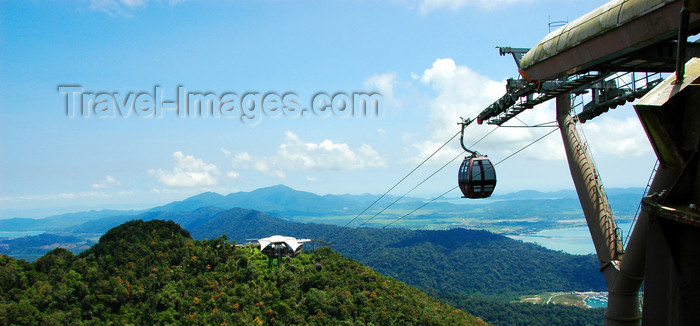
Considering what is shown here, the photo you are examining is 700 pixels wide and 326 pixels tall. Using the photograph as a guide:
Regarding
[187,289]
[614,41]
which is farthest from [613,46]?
[187,289]

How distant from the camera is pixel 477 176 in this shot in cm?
1116

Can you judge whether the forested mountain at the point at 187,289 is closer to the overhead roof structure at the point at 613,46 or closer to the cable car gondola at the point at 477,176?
the cable car gondola at the point at 477,176

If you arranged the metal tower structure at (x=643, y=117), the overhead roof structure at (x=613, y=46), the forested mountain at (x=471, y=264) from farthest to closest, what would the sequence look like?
1. the forested mountain at (x=471, y=264)
2. the overhead roof structure at (x=613, y=46)
3. the metal tower structure at (x=643, y=117)

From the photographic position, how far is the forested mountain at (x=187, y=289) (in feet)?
82.7

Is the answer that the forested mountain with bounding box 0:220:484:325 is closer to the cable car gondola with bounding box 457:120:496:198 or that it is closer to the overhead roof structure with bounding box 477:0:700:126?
the cable car gondola with bounding box 457:120:496:198

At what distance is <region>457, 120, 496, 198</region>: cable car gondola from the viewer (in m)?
11.1

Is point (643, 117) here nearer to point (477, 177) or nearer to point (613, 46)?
point (613, 46)

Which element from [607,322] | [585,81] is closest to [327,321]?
[607,322]

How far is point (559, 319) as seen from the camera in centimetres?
7712

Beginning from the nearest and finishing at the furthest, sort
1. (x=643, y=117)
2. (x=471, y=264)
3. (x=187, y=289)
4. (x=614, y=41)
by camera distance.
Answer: (x=643, y=117) → (x=614, y=41) → (x=187, y=289) → (x=471, y=264)

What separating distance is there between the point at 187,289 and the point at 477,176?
2189cm

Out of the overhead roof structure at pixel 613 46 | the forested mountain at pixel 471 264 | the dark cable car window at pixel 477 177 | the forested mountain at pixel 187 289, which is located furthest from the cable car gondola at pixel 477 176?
the forested mountain at pixel 471 264

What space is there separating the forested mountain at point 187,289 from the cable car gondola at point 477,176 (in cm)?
1795

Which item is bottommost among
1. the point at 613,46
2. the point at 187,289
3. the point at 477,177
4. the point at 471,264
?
the point at 471,264
